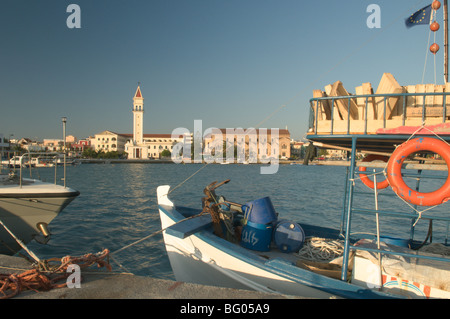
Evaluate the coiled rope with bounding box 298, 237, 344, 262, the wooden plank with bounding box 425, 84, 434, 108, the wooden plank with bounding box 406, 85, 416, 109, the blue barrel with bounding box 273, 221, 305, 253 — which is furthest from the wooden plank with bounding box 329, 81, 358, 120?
the coiled rope with bounding box 298, 237, 344, 262

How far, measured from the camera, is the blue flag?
8.17 metres

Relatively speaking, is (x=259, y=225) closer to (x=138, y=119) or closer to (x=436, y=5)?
(x=436, y=5)

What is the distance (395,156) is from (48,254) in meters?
10.2

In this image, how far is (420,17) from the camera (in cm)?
831

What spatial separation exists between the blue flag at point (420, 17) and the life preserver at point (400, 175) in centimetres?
624

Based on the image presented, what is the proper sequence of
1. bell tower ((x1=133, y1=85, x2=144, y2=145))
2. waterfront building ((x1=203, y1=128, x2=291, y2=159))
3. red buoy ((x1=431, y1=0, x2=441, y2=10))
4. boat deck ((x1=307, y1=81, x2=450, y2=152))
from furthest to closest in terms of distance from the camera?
bell tower ((x1=133, y1=85, x2=144, y2=145)) < waterfront building ((x1=203, y1=128, x2=291, y2=159)) < red buoy ((x1=431, y1=0, x2=441, y2=10)) < boat deck ((x1=307, y1=81, x2=450, y2=152))

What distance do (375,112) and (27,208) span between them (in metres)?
8.81

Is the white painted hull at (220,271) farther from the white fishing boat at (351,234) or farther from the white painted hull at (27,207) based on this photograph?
the white painted hull at (27,207)

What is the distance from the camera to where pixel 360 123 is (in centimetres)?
462

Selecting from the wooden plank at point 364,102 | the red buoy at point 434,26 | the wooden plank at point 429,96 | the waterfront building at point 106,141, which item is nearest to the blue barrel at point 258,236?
the wooden plank at point 364,102

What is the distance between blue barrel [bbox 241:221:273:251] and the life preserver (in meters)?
2.56

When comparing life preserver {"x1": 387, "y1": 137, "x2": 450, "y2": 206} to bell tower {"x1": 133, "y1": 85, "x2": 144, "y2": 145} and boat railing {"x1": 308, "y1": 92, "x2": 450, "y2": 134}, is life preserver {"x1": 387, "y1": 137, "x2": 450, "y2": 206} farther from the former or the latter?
bell tower {"x1": 133, "y1": 85, "x2": 144, "y2": 145}

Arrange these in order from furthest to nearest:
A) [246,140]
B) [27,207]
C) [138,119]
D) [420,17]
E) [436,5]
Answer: [138,119] < [246,140] < [27,207] < [420,17] < [436,5]

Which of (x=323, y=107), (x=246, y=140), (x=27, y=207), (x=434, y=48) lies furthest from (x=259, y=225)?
(x=246, y=140)
